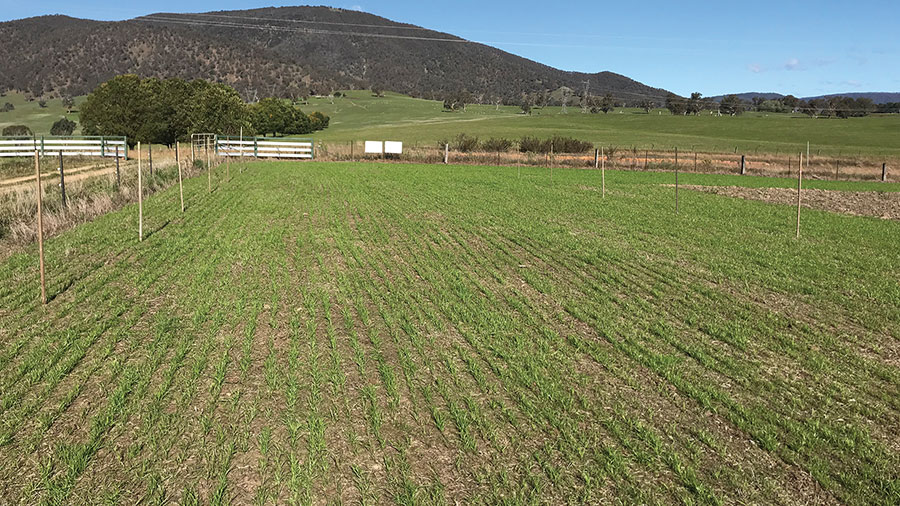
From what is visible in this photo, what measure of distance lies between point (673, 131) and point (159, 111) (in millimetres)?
74924

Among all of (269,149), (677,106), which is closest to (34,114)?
(269,149)

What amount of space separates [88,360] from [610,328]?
5.83m

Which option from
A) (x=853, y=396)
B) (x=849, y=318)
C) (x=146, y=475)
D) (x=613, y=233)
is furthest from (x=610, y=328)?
(x=613, y=233)

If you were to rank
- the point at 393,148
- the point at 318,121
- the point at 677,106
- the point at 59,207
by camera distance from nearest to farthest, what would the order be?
the point at 59,207, the point at 393,148, the point at 318,121, the point at 677,106

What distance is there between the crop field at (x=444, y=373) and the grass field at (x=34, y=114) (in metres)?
116

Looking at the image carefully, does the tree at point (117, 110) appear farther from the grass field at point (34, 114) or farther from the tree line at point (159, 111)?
the grass field at point (34, 114)

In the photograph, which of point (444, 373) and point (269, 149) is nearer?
point (444, 373)

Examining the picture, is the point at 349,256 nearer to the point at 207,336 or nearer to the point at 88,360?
the point at 207,336

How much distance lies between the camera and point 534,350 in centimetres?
693

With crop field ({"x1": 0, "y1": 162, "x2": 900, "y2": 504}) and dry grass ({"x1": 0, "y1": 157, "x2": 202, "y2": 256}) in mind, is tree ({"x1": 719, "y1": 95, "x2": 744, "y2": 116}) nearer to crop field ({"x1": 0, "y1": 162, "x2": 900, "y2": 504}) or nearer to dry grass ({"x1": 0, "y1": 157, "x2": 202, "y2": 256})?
dry grass ({"x1": 0, "y1": 157, "x2": 202, "y2": 256})

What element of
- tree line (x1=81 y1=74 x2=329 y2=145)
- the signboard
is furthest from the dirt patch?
tree line (x1=81 y1=74 x2=329 y2=145)

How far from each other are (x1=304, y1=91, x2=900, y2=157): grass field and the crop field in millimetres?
63678

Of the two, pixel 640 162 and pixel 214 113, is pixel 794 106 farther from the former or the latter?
pixel 214 113

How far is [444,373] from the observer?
6188 millimetres
